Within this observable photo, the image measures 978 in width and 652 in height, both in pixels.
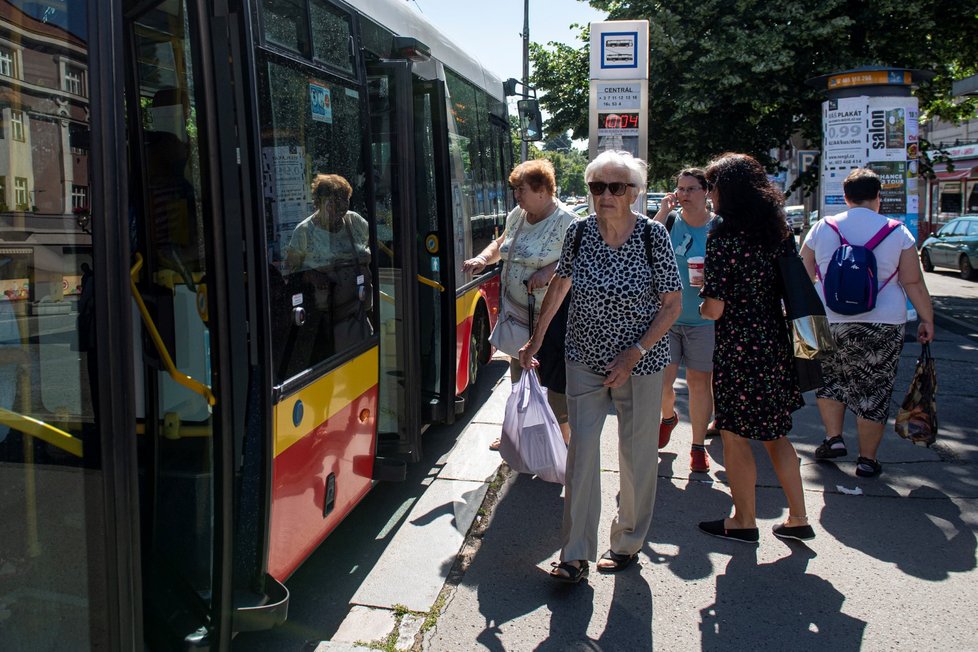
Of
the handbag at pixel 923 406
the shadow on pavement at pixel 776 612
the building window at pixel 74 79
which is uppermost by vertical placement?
the building window at pixel 74 79

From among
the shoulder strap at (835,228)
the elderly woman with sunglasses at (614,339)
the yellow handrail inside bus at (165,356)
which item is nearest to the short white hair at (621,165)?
the elderly woman with sunglasses at (614,339)

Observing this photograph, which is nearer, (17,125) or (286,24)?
(17,125)

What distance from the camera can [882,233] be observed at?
519 centimetres

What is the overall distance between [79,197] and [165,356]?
0.82 m

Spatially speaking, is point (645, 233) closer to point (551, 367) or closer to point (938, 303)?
point (551, 367)

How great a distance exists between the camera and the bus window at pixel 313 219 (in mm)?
3309

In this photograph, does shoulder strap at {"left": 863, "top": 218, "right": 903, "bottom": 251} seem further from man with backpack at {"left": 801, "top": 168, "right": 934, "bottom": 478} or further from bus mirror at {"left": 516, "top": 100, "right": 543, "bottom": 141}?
bus mirror at {"left": 516, "top": 100, "right": 543, "bottom": 141}

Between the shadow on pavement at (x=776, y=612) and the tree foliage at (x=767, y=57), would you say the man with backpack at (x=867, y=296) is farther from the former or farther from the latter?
the tree foliage at (x=767, y=57)

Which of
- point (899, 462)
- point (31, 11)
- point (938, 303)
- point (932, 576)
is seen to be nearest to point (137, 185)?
point (31, 11)

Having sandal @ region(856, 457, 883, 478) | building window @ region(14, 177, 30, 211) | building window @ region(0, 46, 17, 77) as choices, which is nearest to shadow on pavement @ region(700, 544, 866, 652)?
sandal @ region(856, 457, 883, 478)

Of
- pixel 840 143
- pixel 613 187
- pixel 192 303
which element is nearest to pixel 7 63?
pixel 192 303

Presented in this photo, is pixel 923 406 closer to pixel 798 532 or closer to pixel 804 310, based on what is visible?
pixel 798 532

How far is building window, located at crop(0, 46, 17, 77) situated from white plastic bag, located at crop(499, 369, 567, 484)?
9.68ft

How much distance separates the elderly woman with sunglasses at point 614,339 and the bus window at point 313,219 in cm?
100
